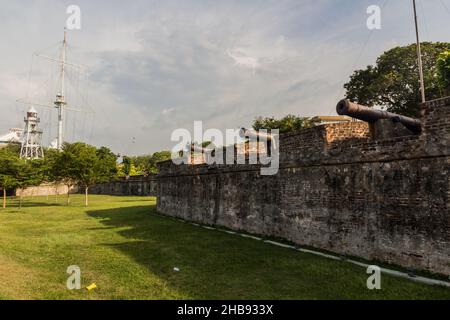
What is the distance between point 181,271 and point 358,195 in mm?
4187

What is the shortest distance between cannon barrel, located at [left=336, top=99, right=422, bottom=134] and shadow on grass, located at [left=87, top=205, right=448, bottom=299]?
3.22 m

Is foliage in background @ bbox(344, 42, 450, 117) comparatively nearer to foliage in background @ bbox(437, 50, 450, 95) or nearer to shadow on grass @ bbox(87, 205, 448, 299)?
foliage in background @ bbox(437, 50, 450, 95)

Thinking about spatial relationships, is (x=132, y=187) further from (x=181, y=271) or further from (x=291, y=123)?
(x=181, y=271)

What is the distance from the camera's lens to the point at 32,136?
9075 centimetres

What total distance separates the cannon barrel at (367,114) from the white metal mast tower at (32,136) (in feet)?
308

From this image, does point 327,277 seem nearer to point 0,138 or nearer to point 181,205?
point 181,205

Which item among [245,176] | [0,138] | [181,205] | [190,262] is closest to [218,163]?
[245,176]

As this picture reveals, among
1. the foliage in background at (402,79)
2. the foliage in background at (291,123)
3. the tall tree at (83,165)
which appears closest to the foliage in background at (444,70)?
the foliage in background at (402,79)

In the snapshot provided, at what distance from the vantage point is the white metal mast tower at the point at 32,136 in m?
88.7

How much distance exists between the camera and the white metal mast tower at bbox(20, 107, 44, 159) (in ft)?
291

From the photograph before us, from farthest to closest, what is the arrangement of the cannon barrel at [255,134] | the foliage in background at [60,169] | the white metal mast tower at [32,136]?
the white metal mast tower at [32,136] < the foliage in background at [60,169] < the cannon barrel at [255,134]

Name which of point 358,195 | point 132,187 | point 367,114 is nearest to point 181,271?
point 358,195

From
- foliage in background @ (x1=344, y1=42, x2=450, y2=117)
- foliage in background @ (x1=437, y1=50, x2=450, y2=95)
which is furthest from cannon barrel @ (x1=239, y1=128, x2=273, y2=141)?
foliage in background @ (x1=344, y1=42, x2=450, y2=117)

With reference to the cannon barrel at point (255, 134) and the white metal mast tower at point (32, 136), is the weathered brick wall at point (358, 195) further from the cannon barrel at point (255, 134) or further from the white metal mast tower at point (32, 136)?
the white metal mast tower at point (32, 136)
